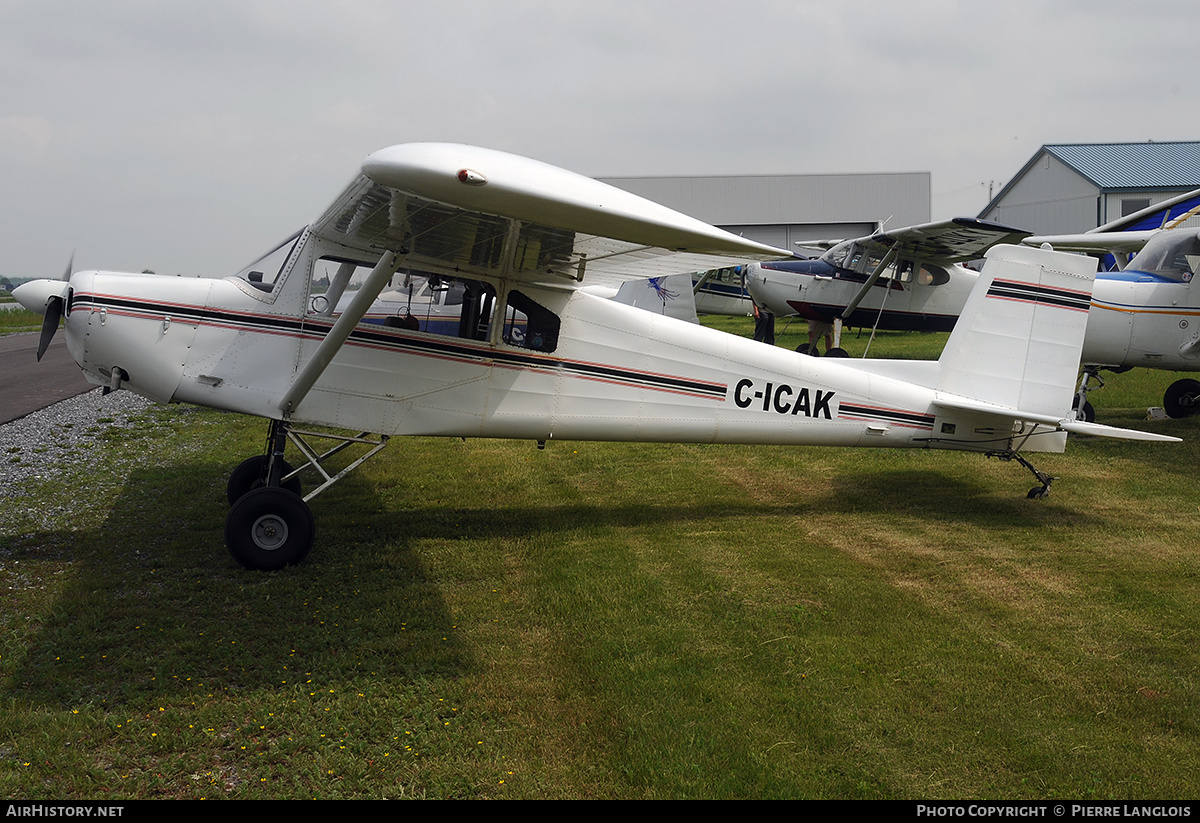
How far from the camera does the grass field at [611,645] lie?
11.5 feet

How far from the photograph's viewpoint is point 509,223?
5125 mm

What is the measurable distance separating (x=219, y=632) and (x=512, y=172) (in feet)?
10.0

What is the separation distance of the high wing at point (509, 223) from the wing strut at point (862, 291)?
10870 mm

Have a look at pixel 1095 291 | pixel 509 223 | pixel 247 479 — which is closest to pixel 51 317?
pixel 247 479

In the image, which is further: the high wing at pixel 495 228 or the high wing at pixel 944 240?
the high wing at pixel 944 240

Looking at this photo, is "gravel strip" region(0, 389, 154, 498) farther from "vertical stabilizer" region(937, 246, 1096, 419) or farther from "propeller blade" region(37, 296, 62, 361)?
"vertical stabilizer" region(937, 246, 1096, 419)

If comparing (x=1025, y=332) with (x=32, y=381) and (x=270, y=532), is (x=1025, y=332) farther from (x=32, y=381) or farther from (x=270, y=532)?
(x=32, y=381)

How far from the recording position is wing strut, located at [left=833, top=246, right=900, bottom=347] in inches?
645

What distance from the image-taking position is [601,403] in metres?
6.76

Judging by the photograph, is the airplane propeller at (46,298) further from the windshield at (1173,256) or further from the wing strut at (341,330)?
the windshield at (1173,256)

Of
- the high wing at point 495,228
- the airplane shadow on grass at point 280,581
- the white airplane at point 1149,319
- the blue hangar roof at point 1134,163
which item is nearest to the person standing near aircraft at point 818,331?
the white airplane at point 1149,319

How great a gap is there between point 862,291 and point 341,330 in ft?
43.3

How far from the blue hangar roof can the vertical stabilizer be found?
39.6m

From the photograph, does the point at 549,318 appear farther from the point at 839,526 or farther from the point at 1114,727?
the point at 1114,727
